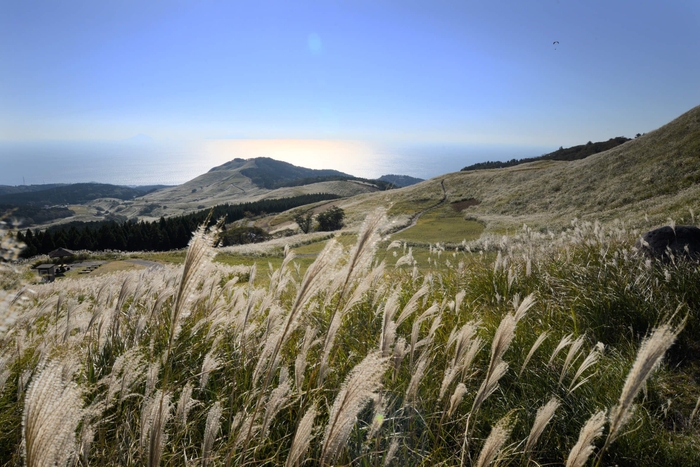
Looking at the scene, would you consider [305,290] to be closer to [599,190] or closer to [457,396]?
[457,396]

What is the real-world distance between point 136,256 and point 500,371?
6008cm

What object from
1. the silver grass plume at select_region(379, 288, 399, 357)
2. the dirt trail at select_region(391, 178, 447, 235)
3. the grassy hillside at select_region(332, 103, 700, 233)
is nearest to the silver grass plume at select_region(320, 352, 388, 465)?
the silver grass plume at select_region(379, 288, 399, 357)

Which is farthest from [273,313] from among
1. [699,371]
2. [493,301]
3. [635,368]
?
[699,371]

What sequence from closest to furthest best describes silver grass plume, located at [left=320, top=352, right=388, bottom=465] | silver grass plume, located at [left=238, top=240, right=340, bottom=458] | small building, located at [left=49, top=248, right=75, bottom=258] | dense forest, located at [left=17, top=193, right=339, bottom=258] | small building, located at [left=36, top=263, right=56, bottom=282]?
silver grass plume, located at [left=320, top=352, right=388, bottom=465]
silver grass plume, located at [left=238, top=240, right=340, bottom=458]
small building, located at [left=36, top=263, right=56, bottom=282]
small building, located at [left=49, top=248, right=75, bottom=258]
dense forest, located at [left=17, top=193, right=339, bottom=258]

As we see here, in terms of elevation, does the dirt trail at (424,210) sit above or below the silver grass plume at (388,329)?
below

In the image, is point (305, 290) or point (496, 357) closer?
point (305, 290)

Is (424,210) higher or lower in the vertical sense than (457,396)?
lower

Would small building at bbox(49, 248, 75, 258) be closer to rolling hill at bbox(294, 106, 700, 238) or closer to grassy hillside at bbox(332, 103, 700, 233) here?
rolling hill at bbox(294, 106, 700, 238)

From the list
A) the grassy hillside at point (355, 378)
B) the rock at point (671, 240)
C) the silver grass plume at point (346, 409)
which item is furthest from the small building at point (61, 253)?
the silver grass plume at point (346, 409)

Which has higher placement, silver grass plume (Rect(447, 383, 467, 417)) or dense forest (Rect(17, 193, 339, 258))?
silver grass plume (Rect(447, 383, 467, 417))

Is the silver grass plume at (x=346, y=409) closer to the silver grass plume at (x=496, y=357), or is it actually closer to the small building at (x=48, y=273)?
the silver grass plume at (x=496, y=357)

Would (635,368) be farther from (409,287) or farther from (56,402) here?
(409,287)

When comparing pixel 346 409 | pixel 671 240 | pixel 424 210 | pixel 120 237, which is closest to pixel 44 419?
pixel 346 409

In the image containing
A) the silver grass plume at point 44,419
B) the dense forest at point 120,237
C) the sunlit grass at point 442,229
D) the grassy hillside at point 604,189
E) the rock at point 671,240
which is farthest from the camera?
the dense forest at point 120,237
